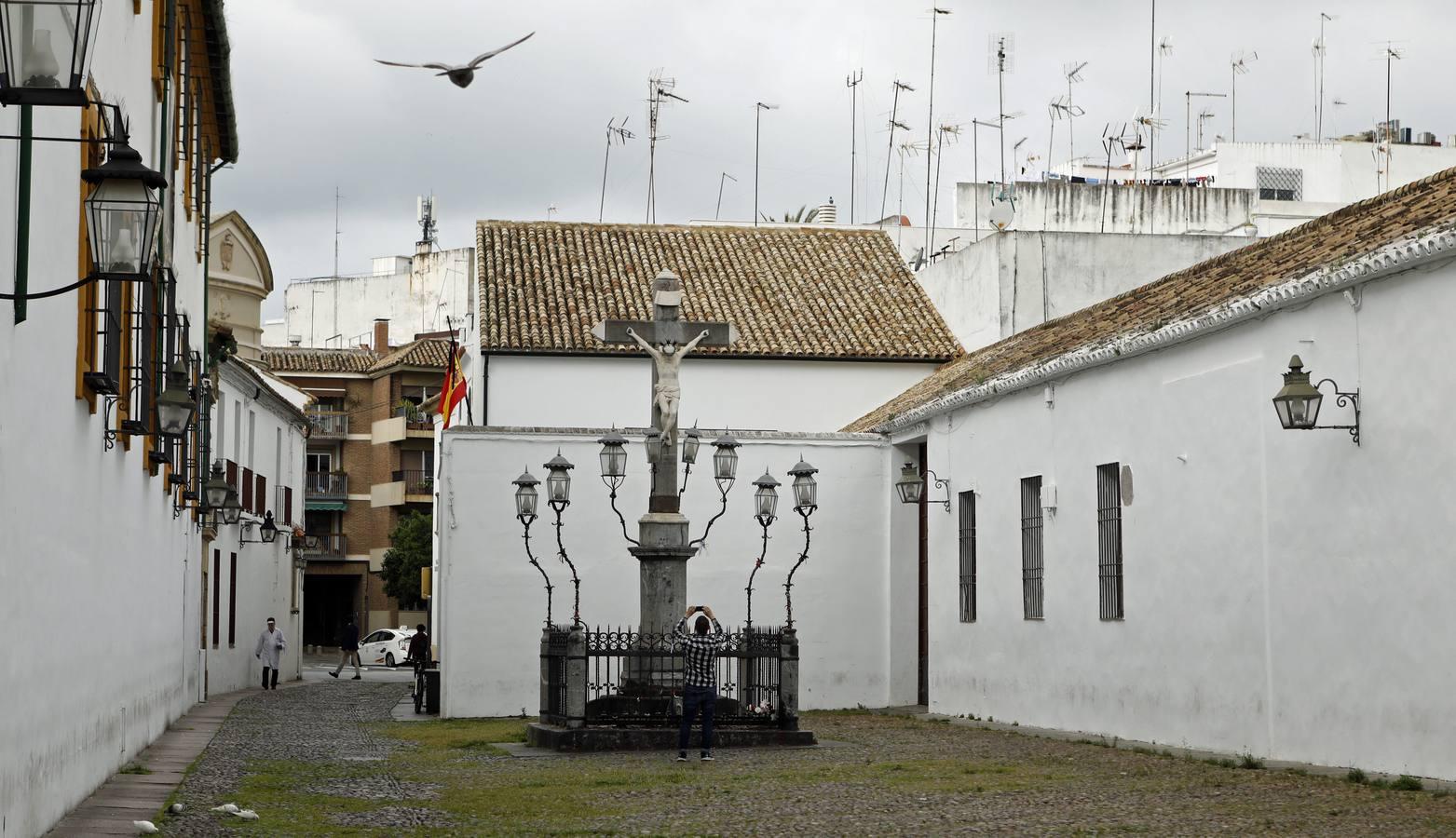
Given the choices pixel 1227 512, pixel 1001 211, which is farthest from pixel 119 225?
pixel 1001 211

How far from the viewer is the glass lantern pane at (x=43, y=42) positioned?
241 inches

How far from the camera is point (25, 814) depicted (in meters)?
8.77

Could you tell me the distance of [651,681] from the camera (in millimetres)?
17047

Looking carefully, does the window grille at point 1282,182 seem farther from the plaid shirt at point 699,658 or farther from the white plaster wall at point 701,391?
the plaid shirt at point 699,658

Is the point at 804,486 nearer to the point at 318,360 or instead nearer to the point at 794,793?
the point at 794,793

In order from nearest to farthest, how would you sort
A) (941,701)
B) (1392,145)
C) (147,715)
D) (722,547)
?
(147,715) < (941,701) < (722,547) < (1392,145)

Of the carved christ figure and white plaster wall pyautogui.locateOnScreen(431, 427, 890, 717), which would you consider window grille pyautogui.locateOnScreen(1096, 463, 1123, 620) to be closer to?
the carved christ figure

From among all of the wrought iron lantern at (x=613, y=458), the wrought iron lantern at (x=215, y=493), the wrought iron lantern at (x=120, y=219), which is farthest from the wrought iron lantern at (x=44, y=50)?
the wrought iron lantern at (x=215, y=493)

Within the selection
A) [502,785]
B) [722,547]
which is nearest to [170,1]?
[502,785]

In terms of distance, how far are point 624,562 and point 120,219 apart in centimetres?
1605

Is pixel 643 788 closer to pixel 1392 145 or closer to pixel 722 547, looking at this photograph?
pixel 722 547

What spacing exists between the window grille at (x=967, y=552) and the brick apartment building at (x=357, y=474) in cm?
3788

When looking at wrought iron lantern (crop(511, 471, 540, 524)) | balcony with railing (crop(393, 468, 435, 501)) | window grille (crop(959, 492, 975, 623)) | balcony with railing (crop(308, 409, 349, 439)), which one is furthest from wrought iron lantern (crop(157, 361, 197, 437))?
balcony with railing (crop(308, 409, 349, 439))

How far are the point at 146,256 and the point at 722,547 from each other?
1663 centimetres
